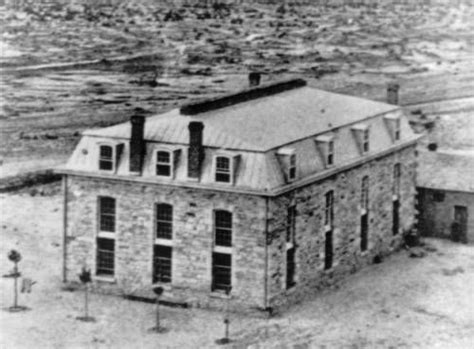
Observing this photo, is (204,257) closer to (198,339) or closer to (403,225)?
(198,339)

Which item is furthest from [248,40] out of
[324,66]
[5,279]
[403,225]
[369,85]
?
[5,279]

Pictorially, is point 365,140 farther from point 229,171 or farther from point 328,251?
point 229,171

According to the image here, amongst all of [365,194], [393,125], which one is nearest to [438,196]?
[393,125]

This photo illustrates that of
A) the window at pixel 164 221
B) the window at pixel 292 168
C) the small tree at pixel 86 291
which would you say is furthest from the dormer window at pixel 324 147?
the small tree at pixel 86 291

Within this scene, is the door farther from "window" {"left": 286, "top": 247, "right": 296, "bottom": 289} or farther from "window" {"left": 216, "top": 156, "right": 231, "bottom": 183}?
"window" {"left": 216, "top": 156, "right": 231, "bottom": 183}

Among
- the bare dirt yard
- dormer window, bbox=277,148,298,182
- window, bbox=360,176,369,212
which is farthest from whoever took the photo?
window, bbox=360,176,369,212

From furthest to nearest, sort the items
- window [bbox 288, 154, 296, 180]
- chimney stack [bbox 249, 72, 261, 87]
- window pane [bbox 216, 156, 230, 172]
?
chimney stack [bbox 249, 72, 261, 87], window [bbox 288, 154, 296, 180], window pane [bbox 216, 156, 230, 172]

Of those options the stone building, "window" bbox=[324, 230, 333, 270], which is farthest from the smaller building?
"window" bbox=[324, 230, 333, 270]

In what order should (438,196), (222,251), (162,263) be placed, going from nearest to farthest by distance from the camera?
(222,251)
(162,263)
(438,196)
